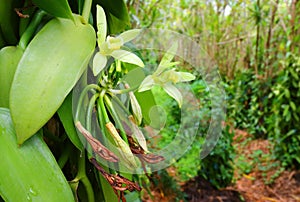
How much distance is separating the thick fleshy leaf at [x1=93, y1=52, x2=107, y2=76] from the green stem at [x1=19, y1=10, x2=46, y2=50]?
0.06m

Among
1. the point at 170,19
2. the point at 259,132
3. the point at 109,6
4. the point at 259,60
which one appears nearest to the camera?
the point at 109,6

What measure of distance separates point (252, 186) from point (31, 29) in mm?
1707

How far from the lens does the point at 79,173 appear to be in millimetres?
260

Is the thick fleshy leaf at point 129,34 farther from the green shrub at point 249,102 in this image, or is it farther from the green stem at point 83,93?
the green shrub at point 249,102

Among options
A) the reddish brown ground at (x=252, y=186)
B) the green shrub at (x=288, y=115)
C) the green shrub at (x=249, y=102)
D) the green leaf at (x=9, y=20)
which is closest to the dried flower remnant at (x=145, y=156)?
the green leaf at (x=9, y=20)

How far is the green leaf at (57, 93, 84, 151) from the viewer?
0.24 metres

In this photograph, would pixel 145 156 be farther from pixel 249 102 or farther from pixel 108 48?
pixel 249 102

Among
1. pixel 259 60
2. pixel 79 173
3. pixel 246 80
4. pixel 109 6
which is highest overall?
pixel 109 6

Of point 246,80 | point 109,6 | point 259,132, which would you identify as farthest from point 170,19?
point 109,6

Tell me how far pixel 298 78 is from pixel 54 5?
181 cm

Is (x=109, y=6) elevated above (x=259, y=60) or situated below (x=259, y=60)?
above

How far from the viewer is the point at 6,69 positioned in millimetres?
239

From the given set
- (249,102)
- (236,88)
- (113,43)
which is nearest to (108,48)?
(113,43)

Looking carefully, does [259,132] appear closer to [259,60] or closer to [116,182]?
[259,60]
